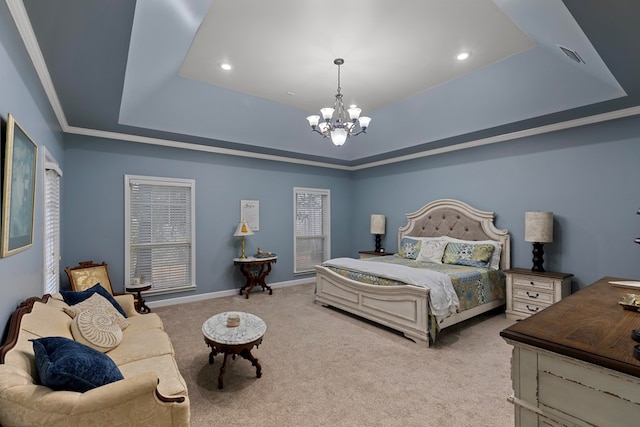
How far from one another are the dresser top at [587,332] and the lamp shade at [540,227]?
251cm

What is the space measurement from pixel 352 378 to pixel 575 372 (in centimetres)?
190

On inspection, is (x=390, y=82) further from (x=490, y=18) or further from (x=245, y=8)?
(x=245, y=8)

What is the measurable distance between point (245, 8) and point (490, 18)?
2089 mm

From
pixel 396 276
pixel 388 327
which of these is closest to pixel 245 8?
pixel 396 276

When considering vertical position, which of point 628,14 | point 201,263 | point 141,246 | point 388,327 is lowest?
point 388,327

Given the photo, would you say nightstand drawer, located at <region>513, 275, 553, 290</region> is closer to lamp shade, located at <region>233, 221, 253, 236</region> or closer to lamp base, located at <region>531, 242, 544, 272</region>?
lamp base, located at <region>531, 242, 544, 272</region>

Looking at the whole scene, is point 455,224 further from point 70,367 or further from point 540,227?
point 70,367

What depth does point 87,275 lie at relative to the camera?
152 inches

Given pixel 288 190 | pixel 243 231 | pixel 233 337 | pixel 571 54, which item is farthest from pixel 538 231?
pixel 243 231

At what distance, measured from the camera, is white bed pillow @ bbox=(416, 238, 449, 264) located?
4.82 m

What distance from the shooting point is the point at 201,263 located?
5.16 meters

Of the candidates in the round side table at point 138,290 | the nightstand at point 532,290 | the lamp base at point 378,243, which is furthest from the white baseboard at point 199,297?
the nightstand at point 532,290

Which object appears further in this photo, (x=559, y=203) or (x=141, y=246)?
(x=141, y=246)

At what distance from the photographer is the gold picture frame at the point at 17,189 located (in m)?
1.66
